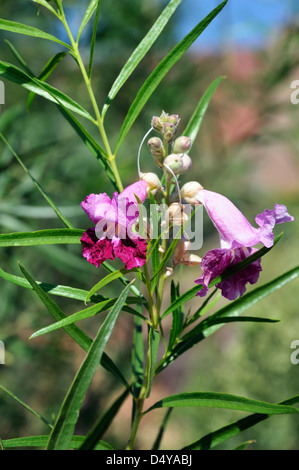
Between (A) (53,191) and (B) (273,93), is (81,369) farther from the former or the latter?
(B) (273,93)

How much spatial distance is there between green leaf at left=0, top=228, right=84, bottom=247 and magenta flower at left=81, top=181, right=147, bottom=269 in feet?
0.07

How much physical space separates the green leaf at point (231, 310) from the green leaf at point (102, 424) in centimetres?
17

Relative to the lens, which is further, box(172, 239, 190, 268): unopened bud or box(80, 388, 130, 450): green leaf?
box(172, 239, 190, 268): unopened bud

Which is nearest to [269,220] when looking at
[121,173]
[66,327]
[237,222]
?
[237,222]

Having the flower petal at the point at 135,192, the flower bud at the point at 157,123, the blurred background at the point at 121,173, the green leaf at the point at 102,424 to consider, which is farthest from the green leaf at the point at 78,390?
the blurred background at the point at 121,173

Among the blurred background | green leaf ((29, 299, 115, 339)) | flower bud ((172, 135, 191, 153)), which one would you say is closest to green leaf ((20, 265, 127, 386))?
green leaf ((29, 299, 115, 339))

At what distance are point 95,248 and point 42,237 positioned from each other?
6 centimetres

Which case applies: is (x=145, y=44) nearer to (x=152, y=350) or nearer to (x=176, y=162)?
(x=176, y=162)

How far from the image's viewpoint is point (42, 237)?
0.48 meters

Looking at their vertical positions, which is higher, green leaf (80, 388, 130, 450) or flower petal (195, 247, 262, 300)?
flower petal (195, 247, 262, 300)

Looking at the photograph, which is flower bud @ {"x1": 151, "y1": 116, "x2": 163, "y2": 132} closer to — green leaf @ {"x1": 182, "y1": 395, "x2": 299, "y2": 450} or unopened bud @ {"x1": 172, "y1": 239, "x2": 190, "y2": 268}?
unopened bud @ {"x1": 172, "y1": 239, "x2": 190, "y2": 268}

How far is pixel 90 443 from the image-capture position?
40 centimetres

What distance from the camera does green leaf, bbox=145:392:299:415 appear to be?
1.58ft

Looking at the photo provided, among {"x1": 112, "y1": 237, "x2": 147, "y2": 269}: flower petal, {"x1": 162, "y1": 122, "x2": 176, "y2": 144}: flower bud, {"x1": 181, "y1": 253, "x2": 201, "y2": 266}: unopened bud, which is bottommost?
{"x1": 112, "y1": 237, "x2": 147, "y2": 269}: flower petal
